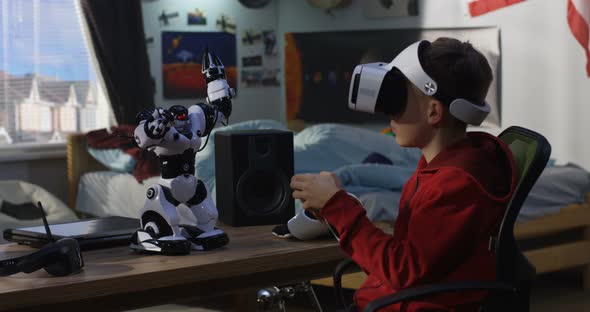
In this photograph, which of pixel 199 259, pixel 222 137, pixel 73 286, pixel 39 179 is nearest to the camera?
pixel 73 286

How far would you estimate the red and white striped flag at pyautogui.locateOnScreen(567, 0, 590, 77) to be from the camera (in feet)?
13.7

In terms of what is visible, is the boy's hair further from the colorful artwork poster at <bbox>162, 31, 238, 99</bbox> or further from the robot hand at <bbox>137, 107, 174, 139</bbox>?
the colorful artwork poster at <bbox>162, 31, 238, 99</bbox>

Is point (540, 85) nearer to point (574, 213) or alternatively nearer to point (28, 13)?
point (574, 213)

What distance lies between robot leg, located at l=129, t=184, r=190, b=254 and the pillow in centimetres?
260

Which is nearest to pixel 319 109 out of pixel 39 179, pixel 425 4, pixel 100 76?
pixel 425 4

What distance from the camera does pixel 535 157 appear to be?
1500 millimetres

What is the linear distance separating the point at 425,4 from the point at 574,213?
170cm

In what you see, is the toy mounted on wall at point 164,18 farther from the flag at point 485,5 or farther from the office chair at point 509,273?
the office chair at point 509,273

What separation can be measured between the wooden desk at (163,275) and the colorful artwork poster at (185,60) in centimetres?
337

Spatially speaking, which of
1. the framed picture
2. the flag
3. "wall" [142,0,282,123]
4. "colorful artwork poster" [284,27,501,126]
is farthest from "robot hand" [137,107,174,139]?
"wall" [142,0,282,123]

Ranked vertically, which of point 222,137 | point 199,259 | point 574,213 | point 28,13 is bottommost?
point 574,213

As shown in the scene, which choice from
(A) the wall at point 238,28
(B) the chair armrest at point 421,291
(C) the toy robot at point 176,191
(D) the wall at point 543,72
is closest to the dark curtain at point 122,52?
(A) the wall at point 238,28

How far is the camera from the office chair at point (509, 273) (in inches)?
57.0

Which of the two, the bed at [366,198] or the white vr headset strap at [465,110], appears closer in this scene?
the white vr headset strap at [465,110]
